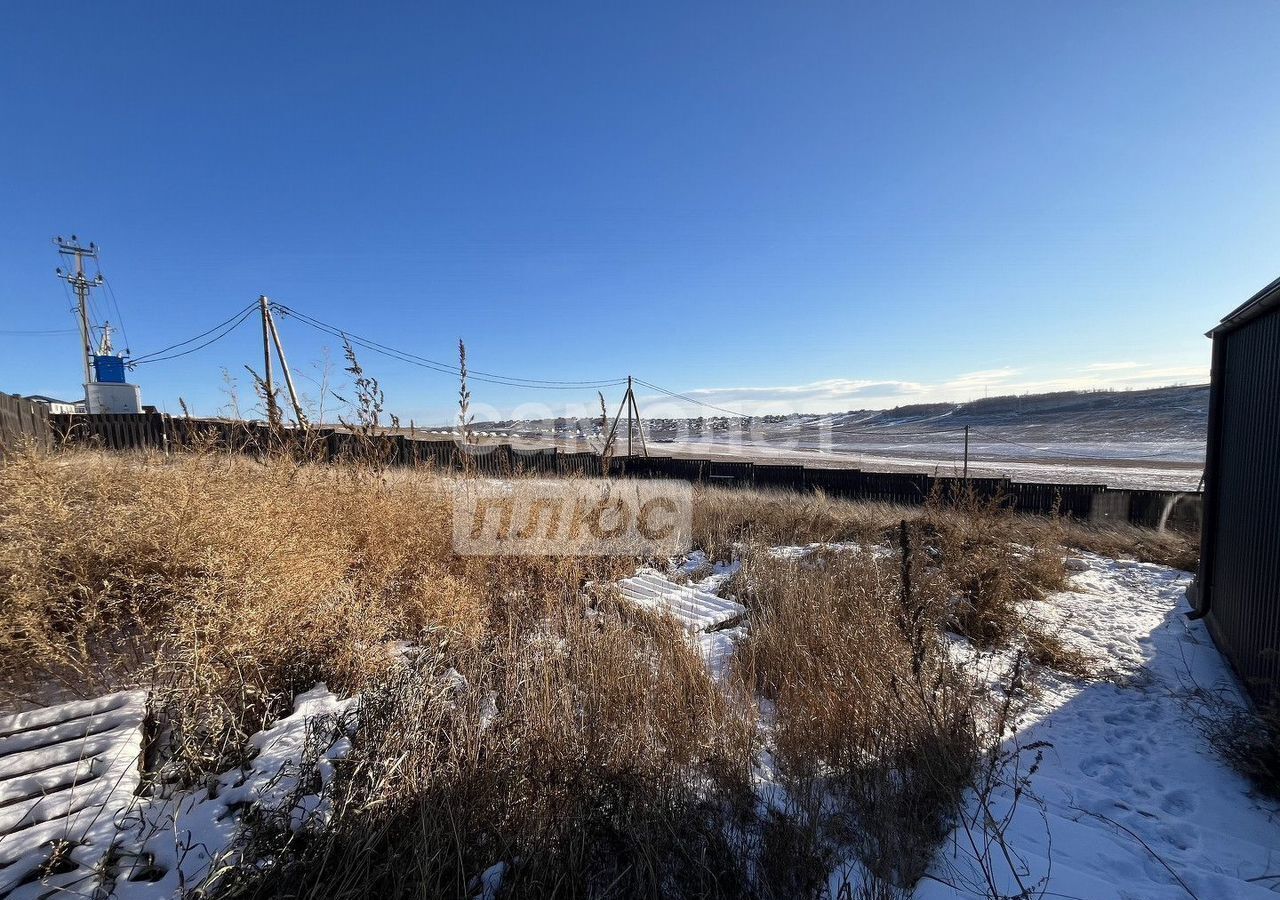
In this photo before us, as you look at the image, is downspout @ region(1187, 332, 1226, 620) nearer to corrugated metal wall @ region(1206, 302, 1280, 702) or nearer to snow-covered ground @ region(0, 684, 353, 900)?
corrugated metal wall @ region(1206, 302, 1280, 702)

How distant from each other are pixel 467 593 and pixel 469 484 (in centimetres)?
158

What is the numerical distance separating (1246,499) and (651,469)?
35.8 feet

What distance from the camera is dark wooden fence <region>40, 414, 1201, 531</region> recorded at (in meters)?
4.25

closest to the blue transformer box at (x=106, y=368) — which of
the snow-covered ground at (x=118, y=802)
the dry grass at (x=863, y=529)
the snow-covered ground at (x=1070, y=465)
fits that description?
the dry grass at (x=863, y=529)

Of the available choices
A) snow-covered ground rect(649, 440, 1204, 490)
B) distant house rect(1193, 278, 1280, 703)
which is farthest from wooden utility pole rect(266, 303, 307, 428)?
snow-covered ground rect(649, 440, 1204, 490)

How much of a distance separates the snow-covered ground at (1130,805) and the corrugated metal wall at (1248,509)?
13.9 inches

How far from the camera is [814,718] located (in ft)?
7.56

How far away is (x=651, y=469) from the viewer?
44.4 ft

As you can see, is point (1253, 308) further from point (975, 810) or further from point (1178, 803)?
point (975, 810)

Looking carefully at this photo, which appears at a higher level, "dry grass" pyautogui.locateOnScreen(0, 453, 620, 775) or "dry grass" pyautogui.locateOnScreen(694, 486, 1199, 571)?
"dry grass" pyautogui.locateOnScreen(0, 453, 620, 775)

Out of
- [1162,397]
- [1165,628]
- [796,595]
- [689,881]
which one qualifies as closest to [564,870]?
[689,881]

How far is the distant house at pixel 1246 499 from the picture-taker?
306 centimetres

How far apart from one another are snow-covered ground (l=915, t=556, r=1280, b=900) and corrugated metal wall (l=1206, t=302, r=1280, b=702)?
353mm

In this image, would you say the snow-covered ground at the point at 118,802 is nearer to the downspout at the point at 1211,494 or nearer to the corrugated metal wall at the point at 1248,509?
the corrugated metal wall at the point at 1248,509
